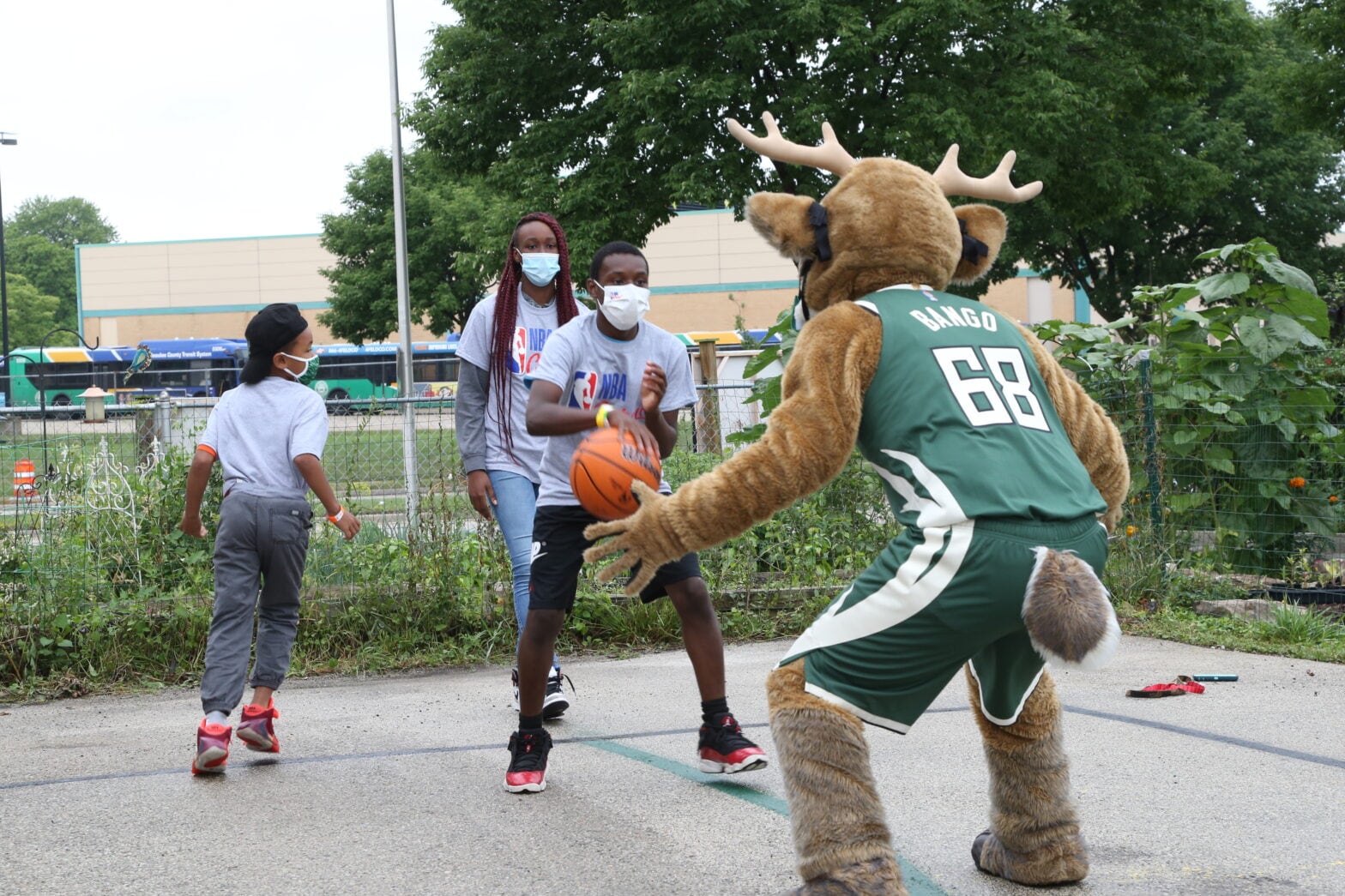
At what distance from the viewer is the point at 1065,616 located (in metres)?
2.71

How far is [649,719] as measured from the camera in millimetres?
5391

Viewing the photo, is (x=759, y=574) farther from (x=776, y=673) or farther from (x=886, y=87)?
(x=886, y=87)

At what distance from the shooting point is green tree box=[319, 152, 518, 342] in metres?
42.6

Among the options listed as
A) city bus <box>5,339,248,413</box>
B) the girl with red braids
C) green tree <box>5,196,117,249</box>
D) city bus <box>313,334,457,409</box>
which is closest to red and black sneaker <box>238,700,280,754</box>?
the girl with red braids

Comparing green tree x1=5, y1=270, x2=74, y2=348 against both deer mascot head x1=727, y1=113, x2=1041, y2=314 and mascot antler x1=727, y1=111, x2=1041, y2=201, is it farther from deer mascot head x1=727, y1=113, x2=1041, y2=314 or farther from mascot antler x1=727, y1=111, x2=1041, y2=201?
deer mascot head x1=727, y1=113, x2=1041, y2=314

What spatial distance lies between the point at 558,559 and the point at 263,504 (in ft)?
4.05

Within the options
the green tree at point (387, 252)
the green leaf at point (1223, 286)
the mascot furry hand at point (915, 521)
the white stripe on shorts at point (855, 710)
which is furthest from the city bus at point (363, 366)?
the white stripe on shorts at point (855, 710)

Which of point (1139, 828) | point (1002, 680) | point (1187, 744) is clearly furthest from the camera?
point (1187, 744)

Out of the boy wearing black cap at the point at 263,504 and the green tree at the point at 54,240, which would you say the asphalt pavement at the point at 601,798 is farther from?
the green tree at the point at 54,240

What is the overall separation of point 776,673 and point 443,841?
129cm

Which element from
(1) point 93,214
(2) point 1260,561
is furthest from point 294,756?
(1) point 93,214

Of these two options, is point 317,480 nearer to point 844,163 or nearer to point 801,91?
point 844,163

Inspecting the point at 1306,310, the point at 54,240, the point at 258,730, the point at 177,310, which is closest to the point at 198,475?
the point at 258,730

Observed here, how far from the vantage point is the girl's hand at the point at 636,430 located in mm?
3726
